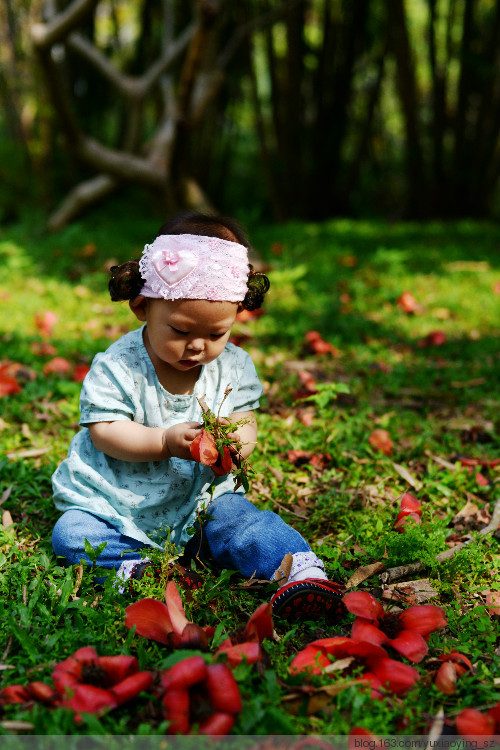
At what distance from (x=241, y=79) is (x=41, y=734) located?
27.2ft

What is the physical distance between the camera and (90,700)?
4.43ft

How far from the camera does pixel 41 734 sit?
1328mm

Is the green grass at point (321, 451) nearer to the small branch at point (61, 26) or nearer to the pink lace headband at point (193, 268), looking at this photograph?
the pink lace headband at point (193, 268)

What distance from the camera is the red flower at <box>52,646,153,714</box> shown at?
1355mm

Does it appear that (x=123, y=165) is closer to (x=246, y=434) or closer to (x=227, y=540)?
(x=246, y=434)

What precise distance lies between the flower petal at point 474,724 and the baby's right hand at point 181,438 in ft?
3.00

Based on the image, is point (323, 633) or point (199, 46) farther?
point (199, 46)

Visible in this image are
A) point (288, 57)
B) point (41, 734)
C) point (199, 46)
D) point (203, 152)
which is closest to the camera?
point (41, 734)

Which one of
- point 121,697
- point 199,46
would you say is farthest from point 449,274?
point 121,697

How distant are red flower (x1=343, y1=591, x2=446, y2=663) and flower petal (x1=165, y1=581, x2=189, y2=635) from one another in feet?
1.37

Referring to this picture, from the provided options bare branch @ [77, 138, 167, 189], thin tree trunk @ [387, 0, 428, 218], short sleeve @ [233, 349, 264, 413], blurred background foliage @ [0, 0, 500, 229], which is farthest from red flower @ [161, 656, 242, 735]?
thin tree trunk @ [387, 0, 428, 218]

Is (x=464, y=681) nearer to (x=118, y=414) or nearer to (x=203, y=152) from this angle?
(x=118, y=414)

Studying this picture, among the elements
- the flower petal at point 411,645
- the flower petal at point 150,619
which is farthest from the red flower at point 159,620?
the flower petal at point 411,645

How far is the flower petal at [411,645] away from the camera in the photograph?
1.56 m
